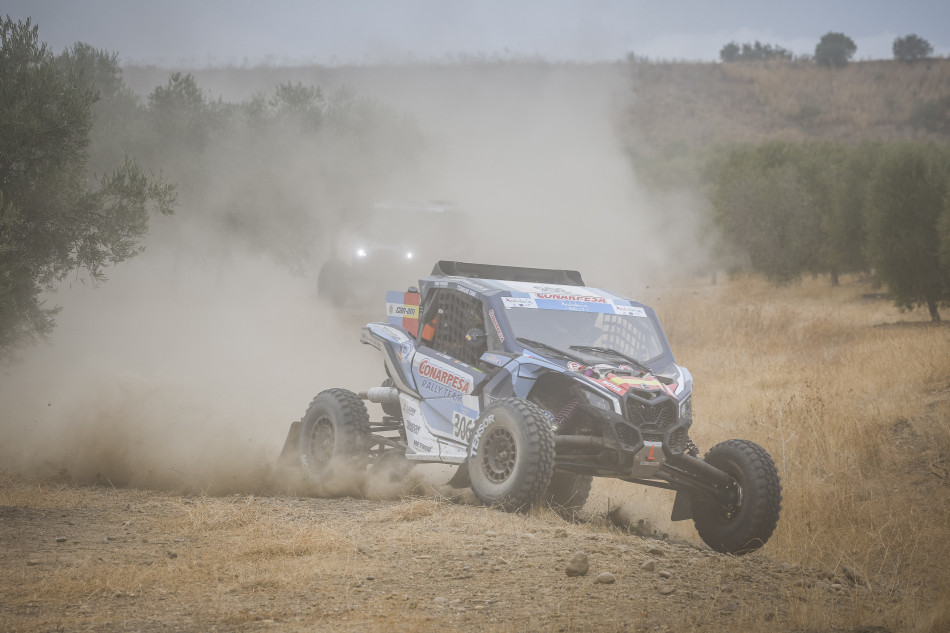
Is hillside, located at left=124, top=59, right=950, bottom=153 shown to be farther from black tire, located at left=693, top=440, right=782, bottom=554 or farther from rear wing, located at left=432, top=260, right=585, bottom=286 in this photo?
black tire, located at left=693, top=440, right=782, bottom=554

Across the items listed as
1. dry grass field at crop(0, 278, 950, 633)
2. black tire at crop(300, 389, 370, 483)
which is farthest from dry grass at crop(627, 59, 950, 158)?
black tire at crop(300, 389, 370, 483)

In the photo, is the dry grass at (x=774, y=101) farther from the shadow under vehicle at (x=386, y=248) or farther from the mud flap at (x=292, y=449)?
the mud flap at (x=292, y=449)

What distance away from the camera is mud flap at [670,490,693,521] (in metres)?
7.93

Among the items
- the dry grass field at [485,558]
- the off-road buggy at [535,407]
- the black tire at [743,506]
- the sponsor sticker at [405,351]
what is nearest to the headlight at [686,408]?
the off-road buggy at [535,407]

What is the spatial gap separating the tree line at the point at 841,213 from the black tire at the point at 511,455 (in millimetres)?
19714

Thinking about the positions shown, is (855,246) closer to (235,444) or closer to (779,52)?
(235,444)

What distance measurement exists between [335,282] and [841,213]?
20845 mm

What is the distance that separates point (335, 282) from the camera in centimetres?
2183

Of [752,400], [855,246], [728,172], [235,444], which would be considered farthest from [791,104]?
[235,444]

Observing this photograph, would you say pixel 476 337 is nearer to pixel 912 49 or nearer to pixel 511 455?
pixel 511 455

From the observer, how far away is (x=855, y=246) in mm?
34375

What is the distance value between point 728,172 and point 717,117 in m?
43.9

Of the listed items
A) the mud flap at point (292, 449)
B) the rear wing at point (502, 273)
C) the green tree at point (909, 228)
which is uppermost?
the green tree at point (909, 228)

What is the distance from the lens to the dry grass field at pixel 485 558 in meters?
4.91
